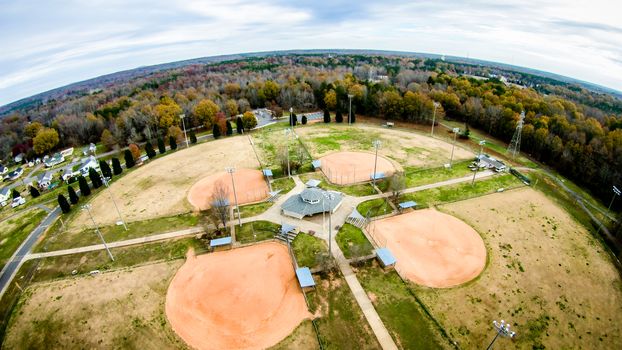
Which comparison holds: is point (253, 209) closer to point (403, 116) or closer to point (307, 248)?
point (307, 248)

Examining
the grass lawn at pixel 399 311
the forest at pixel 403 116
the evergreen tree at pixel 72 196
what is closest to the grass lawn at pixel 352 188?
the grass lawn at pixel 399 311

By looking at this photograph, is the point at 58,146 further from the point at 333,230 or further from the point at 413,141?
the point at 413,141

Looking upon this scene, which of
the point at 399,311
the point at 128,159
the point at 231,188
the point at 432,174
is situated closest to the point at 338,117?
the point at 432,174

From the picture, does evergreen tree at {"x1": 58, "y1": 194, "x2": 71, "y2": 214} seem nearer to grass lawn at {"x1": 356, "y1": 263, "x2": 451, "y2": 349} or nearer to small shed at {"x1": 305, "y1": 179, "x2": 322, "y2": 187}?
small shed at {"x1": 305, "y1": 179, "x2": 322, "y2": 187}

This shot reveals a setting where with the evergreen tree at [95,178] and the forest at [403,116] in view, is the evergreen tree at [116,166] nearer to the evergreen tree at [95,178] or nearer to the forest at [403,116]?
the evergreen tree at [95,178]

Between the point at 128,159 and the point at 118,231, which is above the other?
the point at 128,159

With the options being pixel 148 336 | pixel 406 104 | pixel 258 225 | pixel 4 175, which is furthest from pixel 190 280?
pixel 4 175
